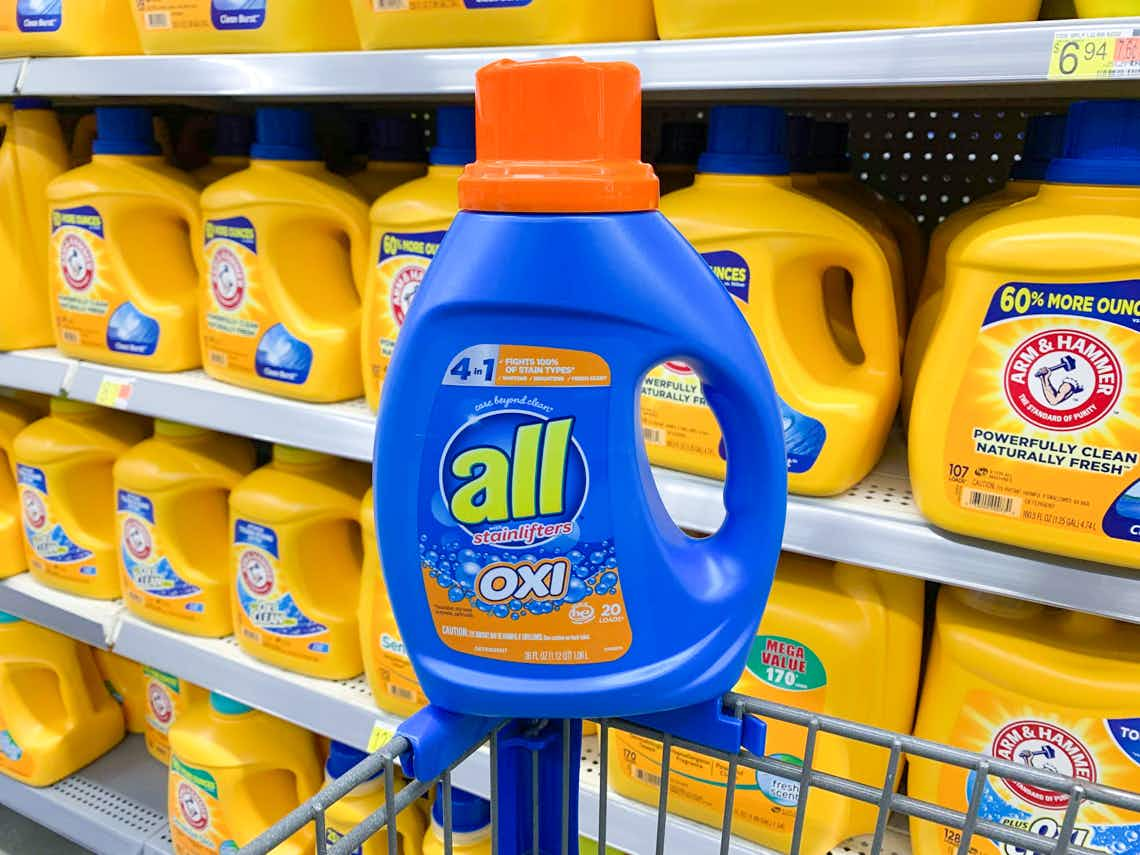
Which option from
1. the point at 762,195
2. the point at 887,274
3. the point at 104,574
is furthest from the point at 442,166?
the point at 104,574

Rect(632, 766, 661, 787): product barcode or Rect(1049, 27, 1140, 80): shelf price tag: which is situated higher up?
Rect(1049, 27, 1140, 80): shelf price tag

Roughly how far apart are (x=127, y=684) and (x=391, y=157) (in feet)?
3.85

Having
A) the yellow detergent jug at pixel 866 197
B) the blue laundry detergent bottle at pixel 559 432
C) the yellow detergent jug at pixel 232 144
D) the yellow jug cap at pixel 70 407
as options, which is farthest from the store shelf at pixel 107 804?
the yellow detergent jug at pixel 866 197

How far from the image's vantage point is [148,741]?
168 cm

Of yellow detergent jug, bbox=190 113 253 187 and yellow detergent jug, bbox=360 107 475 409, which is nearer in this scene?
yellow detergent jug, bbox=360 107 475 409

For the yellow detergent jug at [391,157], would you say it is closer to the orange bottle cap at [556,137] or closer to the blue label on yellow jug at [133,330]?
the blue label on yellow jug at [133,330]

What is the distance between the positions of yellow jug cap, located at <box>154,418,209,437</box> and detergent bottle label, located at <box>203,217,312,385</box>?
0.55 feet

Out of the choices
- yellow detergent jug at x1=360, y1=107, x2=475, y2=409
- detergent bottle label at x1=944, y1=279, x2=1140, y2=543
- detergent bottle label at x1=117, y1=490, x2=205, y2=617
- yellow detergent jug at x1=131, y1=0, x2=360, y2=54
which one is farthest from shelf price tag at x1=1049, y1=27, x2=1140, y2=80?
detergent bottle label at x1=117, y1=490, x2=205, y2=617

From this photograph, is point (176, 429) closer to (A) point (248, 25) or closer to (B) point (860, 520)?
(A) point (248, 25)

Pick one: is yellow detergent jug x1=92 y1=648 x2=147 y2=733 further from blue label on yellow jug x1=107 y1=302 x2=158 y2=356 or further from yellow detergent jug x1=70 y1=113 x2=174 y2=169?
yellow detergent jug x1=70 y1=113 x2=174 y2=169

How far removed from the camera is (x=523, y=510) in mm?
452

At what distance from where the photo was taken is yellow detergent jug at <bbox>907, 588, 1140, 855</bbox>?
2.45ft

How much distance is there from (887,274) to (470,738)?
0.54 metres

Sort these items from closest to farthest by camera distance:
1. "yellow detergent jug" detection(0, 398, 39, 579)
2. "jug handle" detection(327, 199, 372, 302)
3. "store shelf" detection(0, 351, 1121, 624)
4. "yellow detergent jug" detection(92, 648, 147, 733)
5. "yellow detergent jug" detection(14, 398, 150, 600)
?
"store shelf" detection(0, 351, 1121, 624), "jug handle" detection(327, 199, 372, 302), "yellow detergent jug" detection(14, 398, 150, 600), "yellow detergent jug" detection(0, 398, 39, 579), "yellow detergent jug" detection(92, 648, 147, 733)
